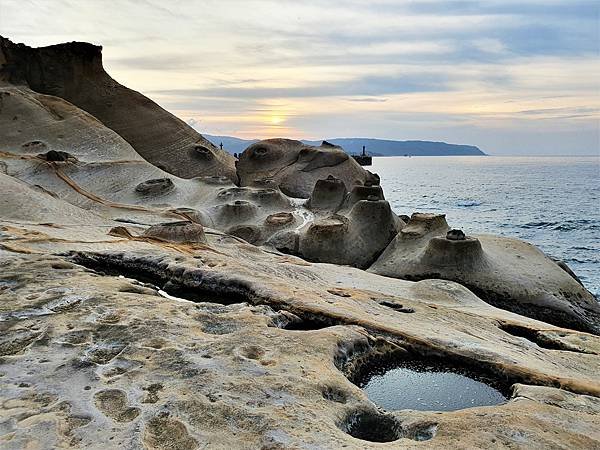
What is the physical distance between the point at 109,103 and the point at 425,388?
67.9 ft

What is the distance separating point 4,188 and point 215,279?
5.03 metres

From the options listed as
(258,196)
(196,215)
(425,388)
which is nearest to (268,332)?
(425,388)

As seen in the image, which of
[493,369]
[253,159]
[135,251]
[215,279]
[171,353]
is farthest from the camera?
[253,159]

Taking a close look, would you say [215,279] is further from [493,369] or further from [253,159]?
[253,159]

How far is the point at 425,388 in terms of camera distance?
4.36 metres

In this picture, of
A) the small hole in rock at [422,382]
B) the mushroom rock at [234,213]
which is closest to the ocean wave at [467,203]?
the mushroom rock at [234,213]

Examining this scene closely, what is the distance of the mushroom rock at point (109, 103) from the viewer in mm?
21156

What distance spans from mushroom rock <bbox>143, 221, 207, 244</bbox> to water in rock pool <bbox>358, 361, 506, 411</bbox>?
13.8 feet

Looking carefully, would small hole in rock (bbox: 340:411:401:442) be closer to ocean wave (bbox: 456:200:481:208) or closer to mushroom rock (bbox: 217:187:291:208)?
mushroom rock (bbox: 217:187:291:208)

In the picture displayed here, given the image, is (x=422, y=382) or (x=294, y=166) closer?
(x=422, y=382)

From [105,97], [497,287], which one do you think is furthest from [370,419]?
[105,97]

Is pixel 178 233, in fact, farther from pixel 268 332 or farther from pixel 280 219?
pixel 280 219

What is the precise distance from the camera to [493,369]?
4680mm

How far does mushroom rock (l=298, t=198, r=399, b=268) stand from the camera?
40.2 ft
